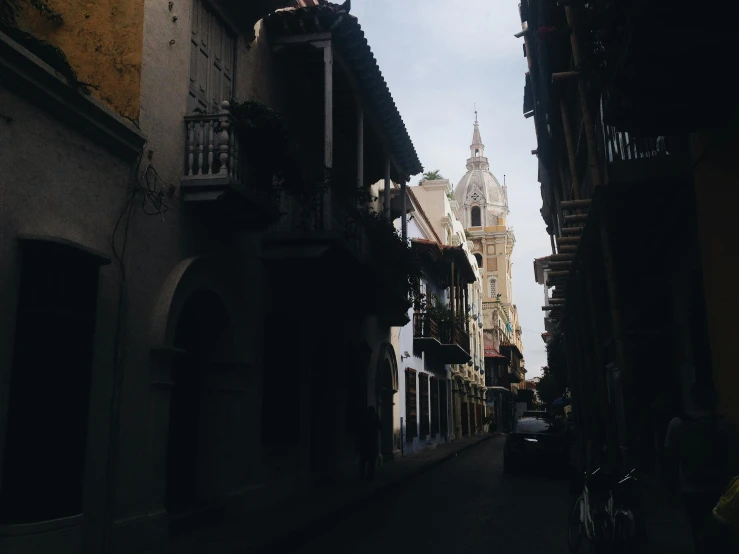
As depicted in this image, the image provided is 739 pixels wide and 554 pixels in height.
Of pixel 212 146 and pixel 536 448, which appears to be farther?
pixel 536 448

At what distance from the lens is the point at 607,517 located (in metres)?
7.02

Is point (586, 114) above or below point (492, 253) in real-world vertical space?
below

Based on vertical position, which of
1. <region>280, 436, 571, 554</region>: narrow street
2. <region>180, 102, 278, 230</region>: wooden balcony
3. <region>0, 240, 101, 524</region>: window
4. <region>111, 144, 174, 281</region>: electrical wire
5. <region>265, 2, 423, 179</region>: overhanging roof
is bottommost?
<region>280, 436, 571, 554</region>: narrow street

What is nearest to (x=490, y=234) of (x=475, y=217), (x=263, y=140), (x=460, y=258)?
(x=475, y=217)

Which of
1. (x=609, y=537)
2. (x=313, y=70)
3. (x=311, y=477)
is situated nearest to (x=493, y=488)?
(x=311, y=477)

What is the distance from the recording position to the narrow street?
824 cm

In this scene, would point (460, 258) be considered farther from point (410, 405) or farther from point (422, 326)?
point (410, 405)

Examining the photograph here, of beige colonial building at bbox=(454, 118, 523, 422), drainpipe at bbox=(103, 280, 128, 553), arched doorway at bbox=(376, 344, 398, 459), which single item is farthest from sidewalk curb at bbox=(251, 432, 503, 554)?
beige colonial building at bbox=(454, 118, 523, 422)

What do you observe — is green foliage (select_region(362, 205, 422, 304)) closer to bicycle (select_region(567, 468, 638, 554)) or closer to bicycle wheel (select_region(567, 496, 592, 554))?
bicycle wheel (select_region(567, 496, 592, 554))

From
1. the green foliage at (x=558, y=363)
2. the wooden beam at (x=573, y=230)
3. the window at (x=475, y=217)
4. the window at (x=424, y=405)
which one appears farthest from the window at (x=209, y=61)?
the window at (x=475, y=217)

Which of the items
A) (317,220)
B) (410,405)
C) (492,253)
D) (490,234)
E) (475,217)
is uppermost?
(475,217)

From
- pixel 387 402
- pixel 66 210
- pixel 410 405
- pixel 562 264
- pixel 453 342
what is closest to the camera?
pixel 66 210

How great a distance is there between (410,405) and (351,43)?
577 inches

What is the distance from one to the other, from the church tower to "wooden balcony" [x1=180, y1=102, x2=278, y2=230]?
5350 cm
